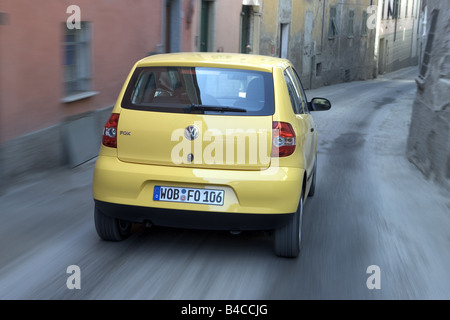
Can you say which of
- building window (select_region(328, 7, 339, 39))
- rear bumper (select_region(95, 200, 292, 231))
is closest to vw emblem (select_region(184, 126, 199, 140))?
rear bumper (select_region(95, 200, 292, 231))

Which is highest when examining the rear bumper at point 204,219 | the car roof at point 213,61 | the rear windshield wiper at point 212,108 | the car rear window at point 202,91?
the car roof at point 213,61

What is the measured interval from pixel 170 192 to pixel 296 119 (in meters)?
1.22

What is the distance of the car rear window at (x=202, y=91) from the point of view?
4.99 metres

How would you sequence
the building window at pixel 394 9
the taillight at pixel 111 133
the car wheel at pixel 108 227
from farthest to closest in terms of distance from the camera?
the building window at pixel 394 9 < the car wheel at pixel 108 227 < the taillight at pixel 111 133

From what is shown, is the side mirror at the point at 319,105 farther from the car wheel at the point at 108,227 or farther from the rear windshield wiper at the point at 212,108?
the car wheel at the point at 108,227

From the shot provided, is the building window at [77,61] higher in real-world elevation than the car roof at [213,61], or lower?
lower

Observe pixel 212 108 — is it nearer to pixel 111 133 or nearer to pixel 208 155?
pixel 208 155

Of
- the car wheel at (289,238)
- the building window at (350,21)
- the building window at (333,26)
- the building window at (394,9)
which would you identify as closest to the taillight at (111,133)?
the car wheel at (289,238)

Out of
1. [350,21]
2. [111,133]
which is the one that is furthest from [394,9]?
[111,133]

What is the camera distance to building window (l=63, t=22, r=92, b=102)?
383 inches

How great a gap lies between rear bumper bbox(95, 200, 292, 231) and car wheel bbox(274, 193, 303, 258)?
0.14 m

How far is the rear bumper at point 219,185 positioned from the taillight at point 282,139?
0.42 feet

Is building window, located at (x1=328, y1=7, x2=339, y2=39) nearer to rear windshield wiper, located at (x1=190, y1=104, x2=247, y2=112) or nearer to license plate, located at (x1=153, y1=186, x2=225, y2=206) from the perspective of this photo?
rear windshield wiper, located at (x1=190, y1=104, x2=247, y2=112)

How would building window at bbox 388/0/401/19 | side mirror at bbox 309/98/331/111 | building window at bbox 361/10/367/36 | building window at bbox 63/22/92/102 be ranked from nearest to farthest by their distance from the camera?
1. side mirror at bbox 309/98/331/111
2. building window at bbox 63/22/92/102
3. building window at bbox 361/10/367/36
4. building window at bbox 388/0/401/19
